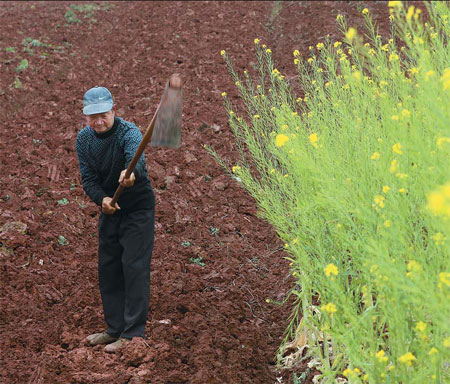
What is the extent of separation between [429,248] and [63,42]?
11.3m

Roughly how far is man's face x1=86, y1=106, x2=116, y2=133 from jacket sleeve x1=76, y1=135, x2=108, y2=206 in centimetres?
17

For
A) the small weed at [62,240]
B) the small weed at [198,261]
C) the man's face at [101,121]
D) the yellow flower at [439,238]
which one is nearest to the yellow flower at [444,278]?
the yellow flower at [439,238]

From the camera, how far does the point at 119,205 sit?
13.9 feet

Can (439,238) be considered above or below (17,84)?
below

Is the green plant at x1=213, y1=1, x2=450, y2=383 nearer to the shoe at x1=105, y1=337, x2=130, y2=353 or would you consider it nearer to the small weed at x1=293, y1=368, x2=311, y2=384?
the small weed at x1=293, y1=368, x2=311, y2=384

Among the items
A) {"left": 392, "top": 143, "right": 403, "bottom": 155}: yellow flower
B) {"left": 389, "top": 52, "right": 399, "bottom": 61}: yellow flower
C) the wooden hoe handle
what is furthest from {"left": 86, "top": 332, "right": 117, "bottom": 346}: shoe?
{"left": 389, "top": 52, "right": 399, "bottom": 61}: yellow flower

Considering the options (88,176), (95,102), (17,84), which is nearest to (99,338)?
(88,176)

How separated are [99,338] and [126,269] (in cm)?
52

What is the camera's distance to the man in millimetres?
4125

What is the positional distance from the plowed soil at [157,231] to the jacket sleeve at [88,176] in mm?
959

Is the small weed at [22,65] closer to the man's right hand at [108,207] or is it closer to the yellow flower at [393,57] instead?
the man's right hand at [108,207]

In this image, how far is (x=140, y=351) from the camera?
4031 mm

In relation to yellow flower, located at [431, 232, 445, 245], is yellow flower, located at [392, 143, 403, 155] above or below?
above

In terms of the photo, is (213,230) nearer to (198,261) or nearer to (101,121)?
(198,261)
